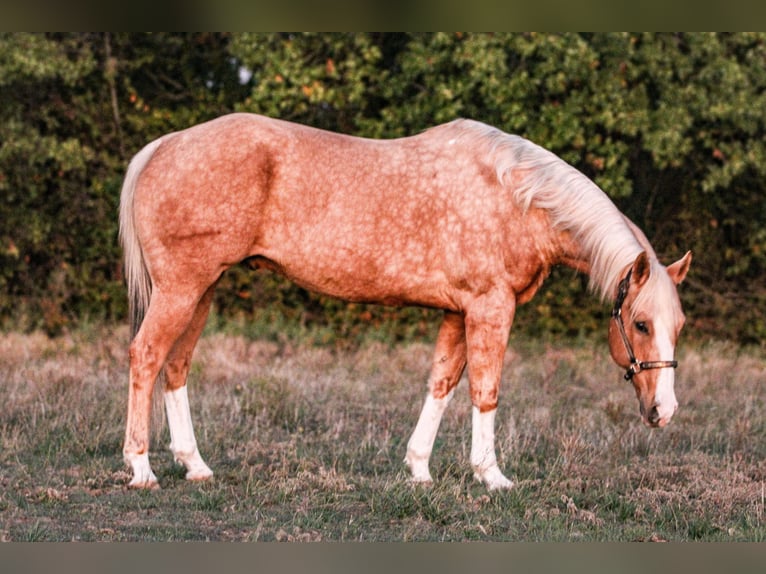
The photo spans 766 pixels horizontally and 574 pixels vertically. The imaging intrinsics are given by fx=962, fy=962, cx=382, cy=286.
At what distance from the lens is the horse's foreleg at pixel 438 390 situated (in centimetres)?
604

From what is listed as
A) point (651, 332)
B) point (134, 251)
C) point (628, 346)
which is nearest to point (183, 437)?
point (134, 251)

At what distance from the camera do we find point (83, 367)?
9.15 m

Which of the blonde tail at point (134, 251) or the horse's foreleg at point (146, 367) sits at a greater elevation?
the blonde tail at point (134, 251)

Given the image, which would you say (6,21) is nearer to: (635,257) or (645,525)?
(635,257)

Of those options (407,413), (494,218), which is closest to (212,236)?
(494,218)

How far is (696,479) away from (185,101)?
29.7 feet

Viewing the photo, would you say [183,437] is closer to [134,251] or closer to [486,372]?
[134,251]

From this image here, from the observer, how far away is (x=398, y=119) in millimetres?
11844

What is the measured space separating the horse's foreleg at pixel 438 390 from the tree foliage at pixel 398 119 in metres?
5.71

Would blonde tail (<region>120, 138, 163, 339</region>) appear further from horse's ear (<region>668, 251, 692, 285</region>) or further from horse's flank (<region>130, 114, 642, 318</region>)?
horse's ear (<region>668, 251, 692, 285</region>)

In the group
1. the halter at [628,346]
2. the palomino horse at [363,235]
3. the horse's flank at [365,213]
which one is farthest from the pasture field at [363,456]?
the horse's flank at [365,213]

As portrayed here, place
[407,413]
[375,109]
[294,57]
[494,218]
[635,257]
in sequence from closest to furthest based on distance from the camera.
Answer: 1. [635,257]
2. [494,218]
3. [407,413]
4. [294,57]
5. [375,109]

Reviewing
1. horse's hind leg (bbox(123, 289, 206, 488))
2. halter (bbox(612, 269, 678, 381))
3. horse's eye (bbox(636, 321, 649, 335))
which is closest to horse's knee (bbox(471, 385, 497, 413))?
halter (bbox(612, 269, 678, 381))

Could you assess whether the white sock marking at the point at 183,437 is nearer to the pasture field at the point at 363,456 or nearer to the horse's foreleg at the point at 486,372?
the pasture field at the point at 363,456
